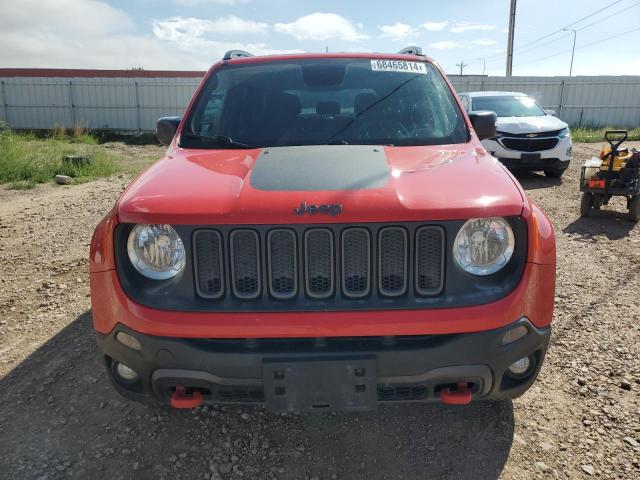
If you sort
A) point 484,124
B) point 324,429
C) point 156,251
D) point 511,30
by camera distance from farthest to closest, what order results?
1. point 511,30
2. point 484,124
3. point 324,429
4. point 156,251

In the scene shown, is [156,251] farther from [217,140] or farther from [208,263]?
[217,140]

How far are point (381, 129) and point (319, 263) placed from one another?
4.26 feet

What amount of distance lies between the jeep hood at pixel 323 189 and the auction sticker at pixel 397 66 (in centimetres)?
112

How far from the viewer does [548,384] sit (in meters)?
3.00

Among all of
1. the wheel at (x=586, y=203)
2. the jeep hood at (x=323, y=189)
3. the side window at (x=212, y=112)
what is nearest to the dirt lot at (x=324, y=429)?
the jeep hood at (x=323, y=189)

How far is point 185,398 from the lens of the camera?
214 cm

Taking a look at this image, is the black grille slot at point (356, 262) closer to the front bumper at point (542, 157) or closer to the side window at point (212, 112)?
the side window at point (212, 112)

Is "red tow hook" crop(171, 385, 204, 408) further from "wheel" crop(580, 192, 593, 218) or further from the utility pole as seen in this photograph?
the utility pole

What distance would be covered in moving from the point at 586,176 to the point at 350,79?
450 cm

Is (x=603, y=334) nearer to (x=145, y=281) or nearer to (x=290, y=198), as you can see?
(x=290, y=198)

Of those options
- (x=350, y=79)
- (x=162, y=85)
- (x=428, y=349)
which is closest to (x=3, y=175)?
(x=350, y=79)

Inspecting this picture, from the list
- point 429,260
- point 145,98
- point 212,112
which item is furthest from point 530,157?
point 145,98

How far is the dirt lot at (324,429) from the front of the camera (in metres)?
2.35

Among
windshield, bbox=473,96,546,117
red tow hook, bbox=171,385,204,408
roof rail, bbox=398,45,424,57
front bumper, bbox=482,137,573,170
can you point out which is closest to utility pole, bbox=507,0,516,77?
windshield, bbox=473,96,546,117
